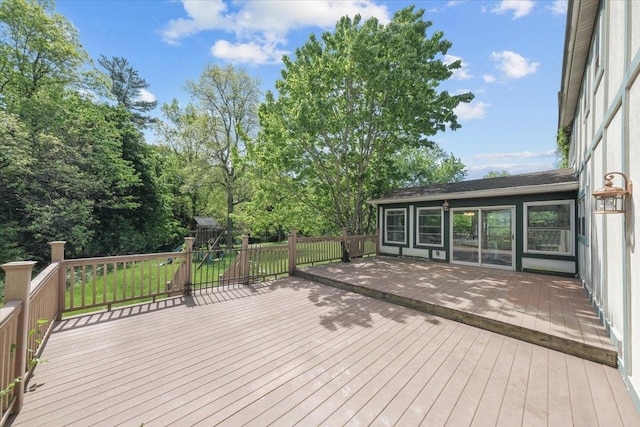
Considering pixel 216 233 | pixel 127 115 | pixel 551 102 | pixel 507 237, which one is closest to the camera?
pixel 507 237

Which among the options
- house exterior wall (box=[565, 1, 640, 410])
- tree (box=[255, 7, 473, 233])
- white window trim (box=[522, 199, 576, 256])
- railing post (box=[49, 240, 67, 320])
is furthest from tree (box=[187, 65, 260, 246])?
house exterior wall (box=[565, 1, 640, 410])

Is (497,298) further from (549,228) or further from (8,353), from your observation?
(8,353)

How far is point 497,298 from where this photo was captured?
442 centimetres

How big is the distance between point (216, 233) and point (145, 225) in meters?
4.01

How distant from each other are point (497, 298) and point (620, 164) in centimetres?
275

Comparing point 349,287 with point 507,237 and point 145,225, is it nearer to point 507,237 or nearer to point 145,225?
point 507,237

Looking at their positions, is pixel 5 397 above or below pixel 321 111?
below

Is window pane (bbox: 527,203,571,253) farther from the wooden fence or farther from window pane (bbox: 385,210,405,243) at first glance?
the wooden fence

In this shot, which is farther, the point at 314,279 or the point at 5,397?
the point at 314,279

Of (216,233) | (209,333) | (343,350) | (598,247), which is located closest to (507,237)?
(598,247)

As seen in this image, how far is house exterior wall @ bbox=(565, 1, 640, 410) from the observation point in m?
2.06

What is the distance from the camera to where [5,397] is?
1.80 m

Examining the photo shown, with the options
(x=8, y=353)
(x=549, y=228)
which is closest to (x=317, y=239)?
(x=549, y=228)

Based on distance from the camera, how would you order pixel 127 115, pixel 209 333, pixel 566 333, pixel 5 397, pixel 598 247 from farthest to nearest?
pixel 127 115
pixel 598 247
pixel 209 333
pixel 566 333
pixel 5 397
